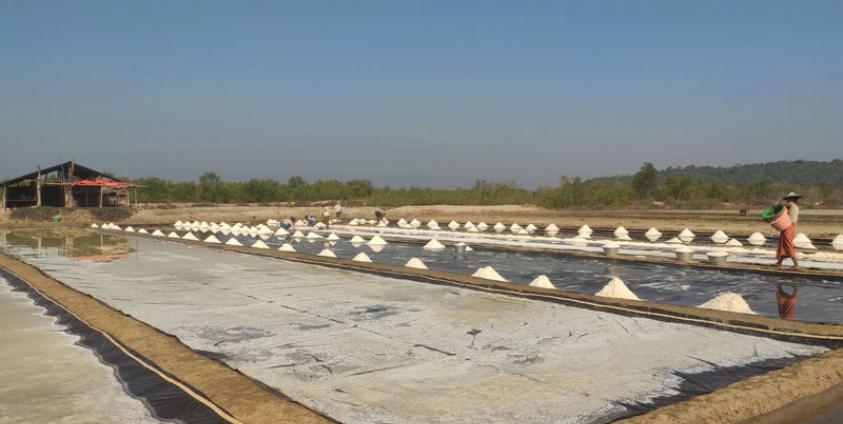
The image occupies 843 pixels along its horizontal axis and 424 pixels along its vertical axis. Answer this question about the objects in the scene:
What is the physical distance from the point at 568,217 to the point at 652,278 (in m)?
22.5

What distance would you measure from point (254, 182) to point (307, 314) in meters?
50.3

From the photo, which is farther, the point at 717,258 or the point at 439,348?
the point at 717,258

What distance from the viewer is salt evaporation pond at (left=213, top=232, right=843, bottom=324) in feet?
25.8

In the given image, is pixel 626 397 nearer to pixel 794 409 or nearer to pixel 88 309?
pixel 794 409

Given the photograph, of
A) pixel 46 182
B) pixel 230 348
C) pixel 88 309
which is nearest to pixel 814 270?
pixel 230 348

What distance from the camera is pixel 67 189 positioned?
3278cm

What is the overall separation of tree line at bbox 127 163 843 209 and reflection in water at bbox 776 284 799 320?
31.6 meters

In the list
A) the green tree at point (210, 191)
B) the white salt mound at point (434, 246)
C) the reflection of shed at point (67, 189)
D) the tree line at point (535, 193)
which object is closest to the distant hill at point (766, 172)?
the tree line at point (535, 193)

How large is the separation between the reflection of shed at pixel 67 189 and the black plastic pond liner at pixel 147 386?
29929 millimetres

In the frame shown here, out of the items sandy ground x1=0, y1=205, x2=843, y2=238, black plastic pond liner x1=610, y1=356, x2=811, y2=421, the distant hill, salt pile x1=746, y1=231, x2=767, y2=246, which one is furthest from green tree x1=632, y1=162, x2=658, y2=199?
the distant hill

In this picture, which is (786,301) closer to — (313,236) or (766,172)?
(313,236)

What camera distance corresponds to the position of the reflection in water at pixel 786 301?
714 centimetres

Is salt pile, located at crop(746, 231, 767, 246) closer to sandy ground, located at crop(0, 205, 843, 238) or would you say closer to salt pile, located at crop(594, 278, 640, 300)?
sandy ground, located at crop(0, 205, 843, 238)

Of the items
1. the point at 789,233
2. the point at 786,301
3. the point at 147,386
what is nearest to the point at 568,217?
the point at 789,233
